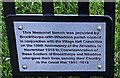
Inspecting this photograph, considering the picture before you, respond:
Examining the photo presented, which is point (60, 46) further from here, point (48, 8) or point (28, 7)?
point (28, 7)

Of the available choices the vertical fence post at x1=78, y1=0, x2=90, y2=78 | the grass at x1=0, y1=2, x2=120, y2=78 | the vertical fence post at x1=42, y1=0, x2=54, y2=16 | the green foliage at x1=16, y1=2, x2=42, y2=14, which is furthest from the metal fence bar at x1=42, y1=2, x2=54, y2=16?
the green foliage at x1=16, y1=2, x2=42, y2=14

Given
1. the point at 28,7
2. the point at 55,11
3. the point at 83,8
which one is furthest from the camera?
the point at 28,7

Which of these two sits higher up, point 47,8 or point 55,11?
point 47,8

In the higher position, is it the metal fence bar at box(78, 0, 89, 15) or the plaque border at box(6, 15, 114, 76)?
the metal fence bar at box(78, 0, 89, 15)

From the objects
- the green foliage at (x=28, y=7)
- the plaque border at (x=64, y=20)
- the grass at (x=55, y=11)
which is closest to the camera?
the plaque border at (x=64, y=20)

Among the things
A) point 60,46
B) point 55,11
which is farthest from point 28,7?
point 60,46

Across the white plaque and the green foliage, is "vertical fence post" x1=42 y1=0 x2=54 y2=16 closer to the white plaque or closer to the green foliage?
the white plaque

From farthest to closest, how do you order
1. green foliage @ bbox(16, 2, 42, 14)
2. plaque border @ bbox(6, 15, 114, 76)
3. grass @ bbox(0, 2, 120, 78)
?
green foliage @ bbox(16, 2, 42, 14) < grass @ bbox(0, 2, 120, 78) < plaque border @ bbox(6, 15, 114, 76)

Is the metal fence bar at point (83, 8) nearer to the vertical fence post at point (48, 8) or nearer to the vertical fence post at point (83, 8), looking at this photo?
the vertical fence post at point (83, 8)

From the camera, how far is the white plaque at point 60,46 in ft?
6.45

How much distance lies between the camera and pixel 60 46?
2.03 m

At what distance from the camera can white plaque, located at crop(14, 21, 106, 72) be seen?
197cm

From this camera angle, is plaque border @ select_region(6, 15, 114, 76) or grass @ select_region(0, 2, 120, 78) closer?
plaque border @ select_region(6, 15, 114, 76)

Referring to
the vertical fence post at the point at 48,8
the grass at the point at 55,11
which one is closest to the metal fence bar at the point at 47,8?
the vertical fence post at the point at 48,8
